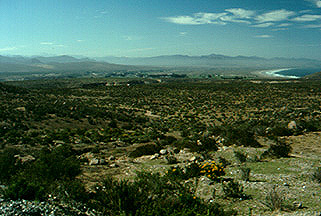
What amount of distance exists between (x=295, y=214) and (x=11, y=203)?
6.64m

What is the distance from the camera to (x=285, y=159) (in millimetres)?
9641

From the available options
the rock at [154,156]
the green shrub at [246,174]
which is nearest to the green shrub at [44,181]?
the rock at [154,156]

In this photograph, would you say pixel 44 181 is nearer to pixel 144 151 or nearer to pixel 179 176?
pixel 179 176

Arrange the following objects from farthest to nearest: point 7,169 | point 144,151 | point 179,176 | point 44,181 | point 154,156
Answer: point 144,151 → point 154,156 → point 7,169 → point 179,176 → point 44,181

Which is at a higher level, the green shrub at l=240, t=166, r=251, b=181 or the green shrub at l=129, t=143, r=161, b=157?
the green shrub at l=240, t=166, r=251, b=181

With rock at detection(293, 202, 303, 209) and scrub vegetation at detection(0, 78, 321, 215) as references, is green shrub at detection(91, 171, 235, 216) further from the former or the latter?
rock at detection(293, 202, 303, 209)

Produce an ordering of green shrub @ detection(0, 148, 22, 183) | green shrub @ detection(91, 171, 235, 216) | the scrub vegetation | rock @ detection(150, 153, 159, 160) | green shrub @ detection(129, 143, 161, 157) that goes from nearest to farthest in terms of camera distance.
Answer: green shrub @ detection(91, 171, 235, 216) < the scrub vegetation < green shrub @ detection(0, 148, 22, 183) < rock @ detection(150, 153, 159, 160) < green shrub @ detection(129, 143, 161, 157)

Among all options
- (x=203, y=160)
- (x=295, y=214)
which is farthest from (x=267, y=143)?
(x=295, y=214)

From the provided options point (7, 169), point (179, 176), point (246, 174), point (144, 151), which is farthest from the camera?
point (144, 151)

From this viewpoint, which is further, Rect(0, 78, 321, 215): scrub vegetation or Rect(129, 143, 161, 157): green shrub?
Rect(129, 143, 161, 157): green shrub

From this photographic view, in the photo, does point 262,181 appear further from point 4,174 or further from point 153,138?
point 153,138

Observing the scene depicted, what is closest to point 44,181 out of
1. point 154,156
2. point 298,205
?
point 154,156

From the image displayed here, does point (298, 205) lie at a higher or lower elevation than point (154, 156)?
higher

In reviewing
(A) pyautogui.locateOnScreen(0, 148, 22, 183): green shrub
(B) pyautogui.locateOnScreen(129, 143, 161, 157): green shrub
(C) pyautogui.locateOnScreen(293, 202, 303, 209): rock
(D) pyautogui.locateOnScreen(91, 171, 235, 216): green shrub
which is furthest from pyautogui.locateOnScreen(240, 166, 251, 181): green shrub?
(A) pyautogui.locateOnScreen(0, 148, 22, 183): green shrub
